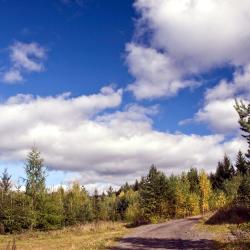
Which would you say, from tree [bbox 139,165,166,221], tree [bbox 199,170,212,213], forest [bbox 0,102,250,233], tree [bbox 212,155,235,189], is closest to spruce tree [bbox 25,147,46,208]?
forest [bbox 0,102,250,233]

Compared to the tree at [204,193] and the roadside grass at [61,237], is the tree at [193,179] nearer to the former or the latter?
the tree at [204,193]

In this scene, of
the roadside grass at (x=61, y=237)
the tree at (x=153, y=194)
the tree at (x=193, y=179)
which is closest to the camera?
the roadside grass at (x=61, y=237)

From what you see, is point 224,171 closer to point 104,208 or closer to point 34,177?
point 104,208

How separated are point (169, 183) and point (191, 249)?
57.2m

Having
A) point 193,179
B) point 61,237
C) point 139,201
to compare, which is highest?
point 193,179

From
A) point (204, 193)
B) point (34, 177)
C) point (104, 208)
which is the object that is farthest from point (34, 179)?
point (104, 208)

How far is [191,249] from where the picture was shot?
1029 inches

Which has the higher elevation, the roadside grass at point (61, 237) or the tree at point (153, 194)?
the tree at point (153, 194)

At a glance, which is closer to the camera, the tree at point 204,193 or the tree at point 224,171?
the tree at point 204,193

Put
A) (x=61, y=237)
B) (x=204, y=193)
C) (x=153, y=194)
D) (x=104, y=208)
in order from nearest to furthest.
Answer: (x=61, y=237)
(x=153, y=194)
(x=204, y=193)
(x=104, y=208)

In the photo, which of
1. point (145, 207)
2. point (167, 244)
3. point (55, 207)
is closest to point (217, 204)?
point (145, 207)

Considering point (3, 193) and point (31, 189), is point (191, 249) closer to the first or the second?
point (31, 189)

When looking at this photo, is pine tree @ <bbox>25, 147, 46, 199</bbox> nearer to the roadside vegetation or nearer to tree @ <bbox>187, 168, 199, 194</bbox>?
the roadside vegetation

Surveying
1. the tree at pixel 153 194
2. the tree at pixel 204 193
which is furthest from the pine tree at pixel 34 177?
the tree at pixel 204 193
